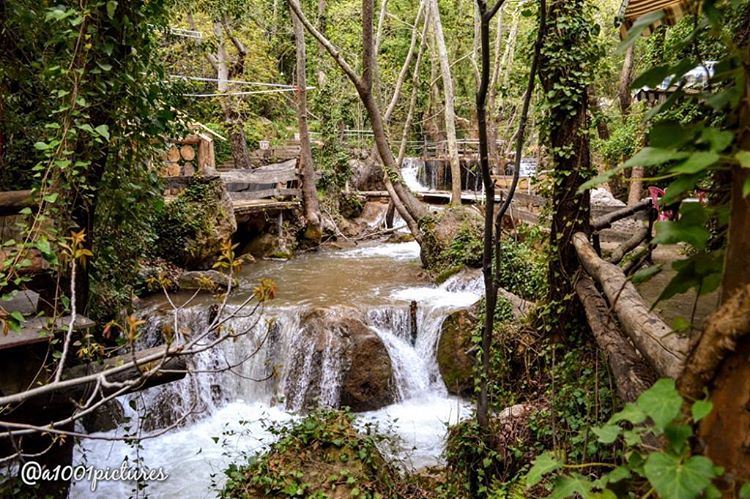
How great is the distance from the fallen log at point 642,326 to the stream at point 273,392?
2913mm

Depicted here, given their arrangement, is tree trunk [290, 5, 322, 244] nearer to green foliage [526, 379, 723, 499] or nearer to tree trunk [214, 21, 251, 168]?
tree trunk [214, 21, 251, 168]

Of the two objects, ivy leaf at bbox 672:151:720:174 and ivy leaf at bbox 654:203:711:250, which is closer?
ivy leaf at bbox 672:151:720:174

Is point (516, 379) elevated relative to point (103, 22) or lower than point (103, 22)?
lower

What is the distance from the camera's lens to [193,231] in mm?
10508

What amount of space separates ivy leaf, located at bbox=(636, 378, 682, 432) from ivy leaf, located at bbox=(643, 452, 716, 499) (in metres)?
0.06

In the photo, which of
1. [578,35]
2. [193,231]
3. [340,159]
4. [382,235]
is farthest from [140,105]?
[340,159]

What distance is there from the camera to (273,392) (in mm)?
7129

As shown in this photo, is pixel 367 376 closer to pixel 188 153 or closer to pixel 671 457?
pixel 671 457

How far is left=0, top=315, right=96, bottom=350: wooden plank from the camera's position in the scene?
2768 mm

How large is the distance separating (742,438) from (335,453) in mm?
3672

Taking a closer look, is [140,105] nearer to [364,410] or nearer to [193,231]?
[364,410]

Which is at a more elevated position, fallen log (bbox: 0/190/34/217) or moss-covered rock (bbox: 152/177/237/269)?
fallen log (bbox: 0/190/34/217)

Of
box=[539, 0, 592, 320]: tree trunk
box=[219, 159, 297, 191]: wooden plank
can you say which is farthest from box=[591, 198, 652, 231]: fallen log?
box=[219, 159, 297, 191]: wooden plank

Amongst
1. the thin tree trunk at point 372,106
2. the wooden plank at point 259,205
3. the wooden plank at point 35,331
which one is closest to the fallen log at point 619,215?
the wooden plank at point 35,331
